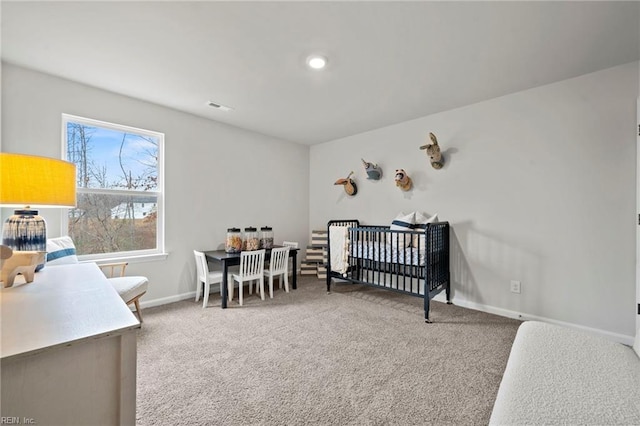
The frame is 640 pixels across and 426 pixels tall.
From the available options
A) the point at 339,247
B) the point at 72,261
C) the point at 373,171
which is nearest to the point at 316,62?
the point at 373,171

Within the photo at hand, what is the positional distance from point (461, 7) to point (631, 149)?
192 centimetres

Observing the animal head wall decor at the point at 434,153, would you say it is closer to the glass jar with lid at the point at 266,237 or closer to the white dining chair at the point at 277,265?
the white dining chair at the point at 277,265

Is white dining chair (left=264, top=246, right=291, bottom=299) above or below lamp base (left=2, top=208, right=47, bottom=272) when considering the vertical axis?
below

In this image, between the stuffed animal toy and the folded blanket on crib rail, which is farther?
the folded blanket on crib rail

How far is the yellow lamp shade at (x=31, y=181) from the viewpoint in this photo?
1.27m

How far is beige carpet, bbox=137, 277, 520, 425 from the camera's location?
1.44m

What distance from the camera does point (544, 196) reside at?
2566 mm

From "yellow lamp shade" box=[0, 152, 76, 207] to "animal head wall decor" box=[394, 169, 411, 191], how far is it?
309 cm

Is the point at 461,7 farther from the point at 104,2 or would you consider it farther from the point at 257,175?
the point at 257,175

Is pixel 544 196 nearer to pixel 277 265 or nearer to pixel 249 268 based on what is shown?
pixel 277 265

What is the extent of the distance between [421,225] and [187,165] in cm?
295

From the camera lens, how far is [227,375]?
176 centimetres

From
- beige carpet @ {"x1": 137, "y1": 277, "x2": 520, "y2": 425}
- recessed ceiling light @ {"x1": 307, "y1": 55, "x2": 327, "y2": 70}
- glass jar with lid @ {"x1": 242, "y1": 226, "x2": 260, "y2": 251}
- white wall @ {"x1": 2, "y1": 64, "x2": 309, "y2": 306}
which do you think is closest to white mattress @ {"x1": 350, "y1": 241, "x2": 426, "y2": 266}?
beige carpet @ {"x1": 137, "y1": 277, "x2": 520, "y2": 425}

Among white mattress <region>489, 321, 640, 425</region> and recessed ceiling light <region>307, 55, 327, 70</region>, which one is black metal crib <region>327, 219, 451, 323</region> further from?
recessed ceiling light <region>307, 55, 327, 70</region>
